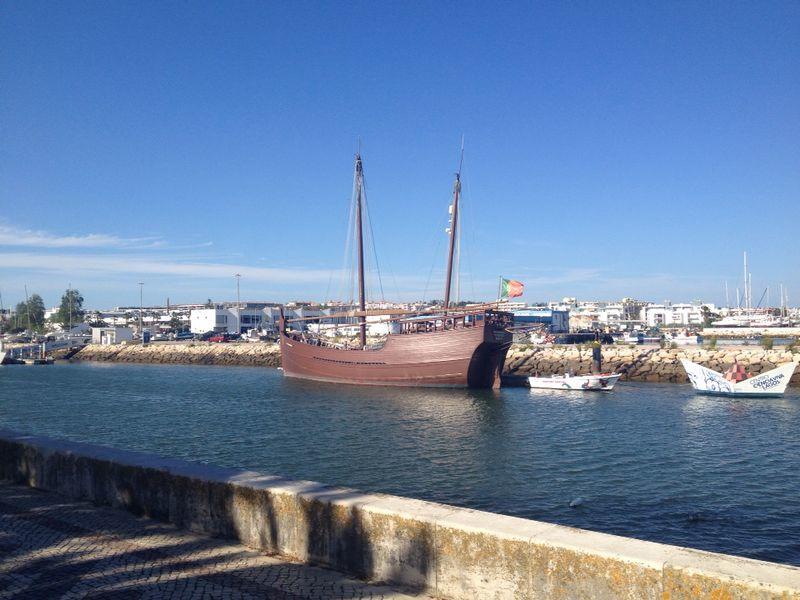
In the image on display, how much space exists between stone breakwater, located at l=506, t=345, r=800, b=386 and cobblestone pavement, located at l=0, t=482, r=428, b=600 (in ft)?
142

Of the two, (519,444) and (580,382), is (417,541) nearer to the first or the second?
(519,444)

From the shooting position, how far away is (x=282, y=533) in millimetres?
5938

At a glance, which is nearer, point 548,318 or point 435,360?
point 435,360

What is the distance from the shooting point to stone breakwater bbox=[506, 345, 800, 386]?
45.1m

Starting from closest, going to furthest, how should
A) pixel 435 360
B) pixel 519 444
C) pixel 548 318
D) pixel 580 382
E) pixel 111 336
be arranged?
pixel 519 444, pixel 580 382, pixel 435 360, pixel 548 318, pixel 111 336

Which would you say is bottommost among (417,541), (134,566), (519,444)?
(519,444)

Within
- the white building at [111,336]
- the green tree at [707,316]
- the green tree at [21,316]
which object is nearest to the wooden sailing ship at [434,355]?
the white building at [111,336]

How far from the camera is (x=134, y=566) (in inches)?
223

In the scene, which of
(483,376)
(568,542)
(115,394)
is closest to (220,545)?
(568,542)

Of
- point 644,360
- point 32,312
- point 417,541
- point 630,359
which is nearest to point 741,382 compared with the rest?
point 644,360

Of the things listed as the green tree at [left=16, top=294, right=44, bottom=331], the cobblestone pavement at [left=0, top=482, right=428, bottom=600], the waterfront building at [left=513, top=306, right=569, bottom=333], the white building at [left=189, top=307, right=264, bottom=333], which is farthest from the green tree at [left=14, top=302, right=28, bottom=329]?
the cobblestone pavement at [left=0, top=482, right=428, bottom=600]

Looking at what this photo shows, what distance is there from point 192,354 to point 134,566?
77.5 metres

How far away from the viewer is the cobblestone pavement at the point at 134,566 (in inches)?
202

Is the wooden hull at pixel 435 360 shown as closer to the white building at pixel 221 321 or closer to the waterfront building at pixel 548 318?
the waterfront building at pixel 548 318
